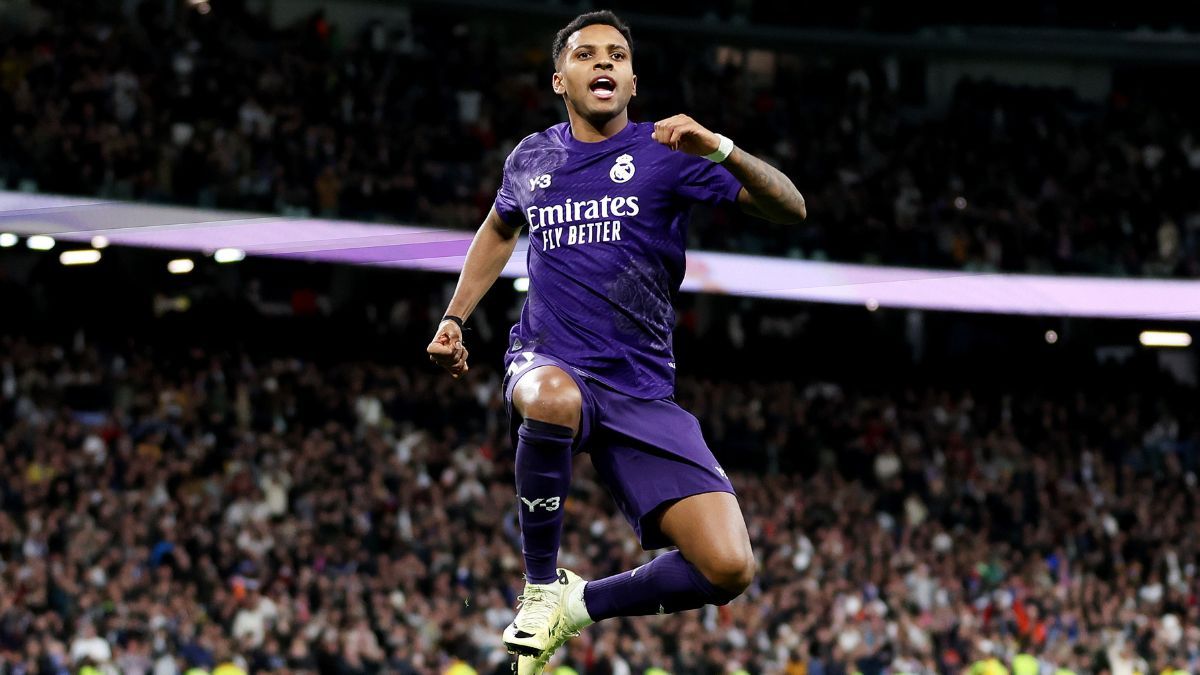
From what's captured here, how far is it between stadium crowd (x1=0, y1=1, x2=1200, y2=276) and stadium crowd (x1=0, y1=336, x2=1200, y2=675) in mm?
2446

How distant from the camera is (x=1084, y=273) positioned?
25688 mm

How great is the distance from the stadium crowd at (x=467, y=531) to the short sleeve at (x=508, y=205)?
10.9 metres

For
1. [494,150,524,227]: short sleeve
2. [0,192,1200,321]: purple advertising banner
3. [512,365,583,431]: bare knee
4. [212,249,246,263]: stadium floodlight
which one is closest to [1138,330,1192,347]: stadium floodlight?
[0,192,1200,321]: purple advertising banner

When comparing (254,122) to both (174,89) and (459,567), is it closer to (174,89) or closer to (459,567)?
(174,89)

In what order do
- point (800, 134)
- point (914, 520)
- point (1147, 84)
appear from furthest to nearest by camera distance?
1. point (1147, 84)
2. point (800, 134)
3. point (914, 520)

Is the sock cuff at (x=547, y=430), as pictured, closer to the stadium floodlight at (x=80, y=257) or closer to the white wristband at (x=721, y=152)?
the white wristband at (x=721, y=152)

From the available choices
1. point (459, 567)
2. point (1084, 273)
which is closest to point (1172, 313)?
point (1084, 273)

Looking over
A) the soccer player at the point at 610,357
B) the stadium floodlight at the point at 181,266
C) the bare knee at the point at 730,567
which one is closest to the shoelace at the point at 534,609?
the soccer player at the point at 610,357

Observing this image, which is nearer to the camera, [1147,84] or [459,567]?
[459,567]

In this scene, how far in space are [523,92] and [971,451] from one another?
8892 millimetres

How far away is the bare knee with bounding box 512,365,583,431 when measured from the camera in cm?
589

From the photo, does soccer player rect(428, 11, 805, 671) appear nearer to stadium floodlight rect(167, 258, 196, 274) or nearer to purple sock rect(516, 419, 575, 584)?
purple sock rect(516, 419, 575, 584)

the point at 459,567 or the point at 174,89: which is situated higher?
the point at 174,89

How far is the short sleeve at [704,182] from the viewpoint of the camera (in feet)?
19.8
